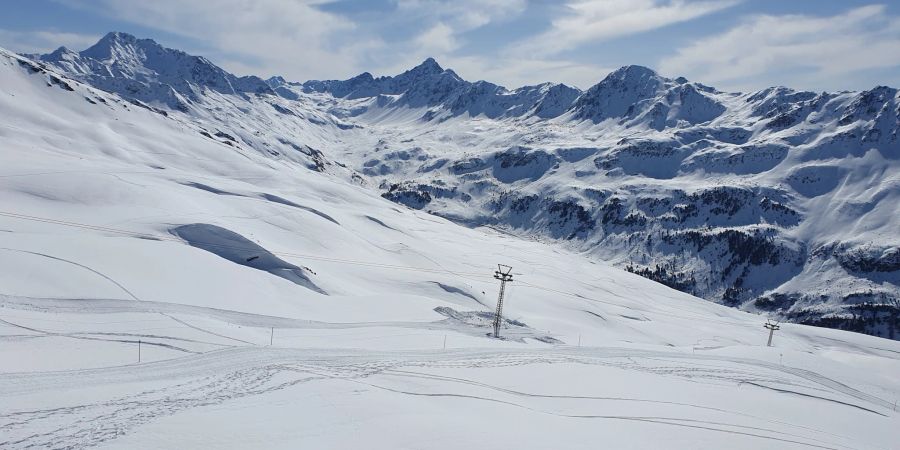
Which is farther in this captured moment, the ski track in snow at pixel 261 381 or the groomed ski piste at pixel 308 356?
the groomed ski piste at pixel 308 356

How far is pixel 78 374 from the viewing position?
82.0 feet

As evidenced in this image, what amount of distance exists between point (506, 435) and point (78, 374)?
19960 millimetres

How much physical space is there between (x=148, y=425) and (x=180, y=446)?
233 cm

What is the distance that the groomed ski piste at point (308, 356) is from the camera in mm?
21953

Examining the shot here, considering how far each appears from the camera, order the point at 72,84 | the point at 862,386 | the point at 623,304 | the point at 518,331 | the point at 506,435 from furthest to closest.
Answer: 1. the point at 72,84
2. the point at 623,304
3. the point at 518,331
4. the point at 862,386
5. the point at 506,435

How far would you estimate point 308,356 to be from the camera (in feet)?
109

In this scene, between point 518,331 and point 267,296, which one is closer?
point 267,296

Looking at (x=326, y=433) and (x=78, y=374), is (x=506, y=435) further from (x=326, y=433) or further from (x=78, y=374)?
(x=78, y=374)

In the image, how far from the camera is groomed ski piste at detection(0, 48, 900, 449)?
22.0 m

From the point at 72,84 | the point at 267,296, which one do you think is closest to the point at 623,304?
the point at 267,296

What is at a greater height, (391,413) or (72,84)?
(72,84)

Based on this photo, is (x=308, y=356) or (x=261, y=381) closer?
(x=261, y=381)

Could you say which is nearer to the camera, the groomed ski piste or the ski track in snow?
the ski track in snow

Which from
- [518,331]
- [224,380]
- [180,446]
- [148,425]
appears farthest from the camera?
Result: [518,331]
